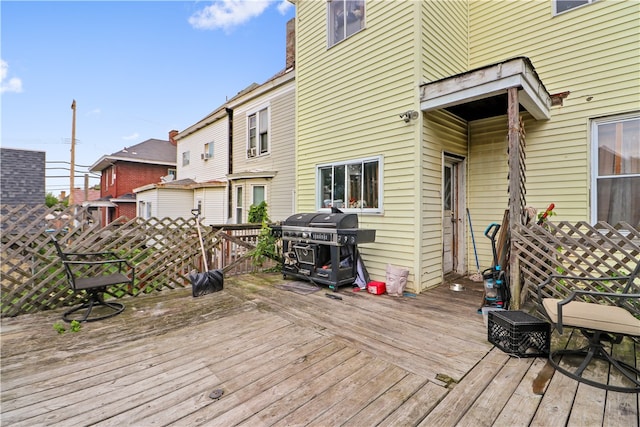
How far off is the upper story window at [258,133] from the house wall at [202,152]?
162cm

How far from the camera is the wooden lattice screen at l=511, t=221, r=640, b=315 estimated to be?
124 inches

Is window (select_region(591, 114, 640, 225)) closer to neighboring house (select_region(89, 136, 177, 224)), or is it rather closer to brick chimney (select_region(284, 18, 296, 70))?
brick chimney (select_region(284, 18, 296, 70))

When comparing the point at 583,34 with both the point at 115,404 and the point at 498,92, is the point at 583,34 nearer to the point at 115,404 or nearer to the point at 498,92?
the point at 498,92

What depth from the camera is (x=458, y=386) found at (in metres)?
2.04

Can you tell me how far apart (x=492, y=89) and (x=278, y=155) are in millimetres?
6441

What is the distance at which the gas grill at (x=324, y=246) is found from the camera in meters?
4.54

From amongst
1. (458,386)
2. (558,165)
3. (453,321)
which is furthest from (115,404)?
(558,165)

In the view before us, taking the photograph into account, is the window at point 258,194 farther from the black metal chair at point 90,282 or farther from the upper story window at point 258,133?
the black metal chair at point 90,282

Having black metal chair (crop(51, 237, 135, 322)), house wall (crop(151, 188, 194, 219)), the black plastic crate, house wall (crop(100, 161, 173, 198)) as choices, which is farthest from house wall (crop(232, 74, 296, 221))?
house wall (crop(100, 161, 173, 198))

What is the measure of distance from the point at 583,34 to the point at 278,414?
6575 millimetres

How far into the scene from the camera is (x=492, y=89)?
3828 mm

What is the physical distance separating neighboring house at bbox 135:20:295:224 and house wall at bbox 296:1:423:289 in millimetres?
2074

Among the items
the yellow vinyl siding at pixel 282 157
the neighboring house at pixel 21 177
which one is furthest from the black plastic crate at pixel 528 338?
the neighboring house at pixel 21 177

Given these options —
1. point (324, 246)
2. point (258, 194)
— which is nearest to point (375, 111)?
point (324, 246)
